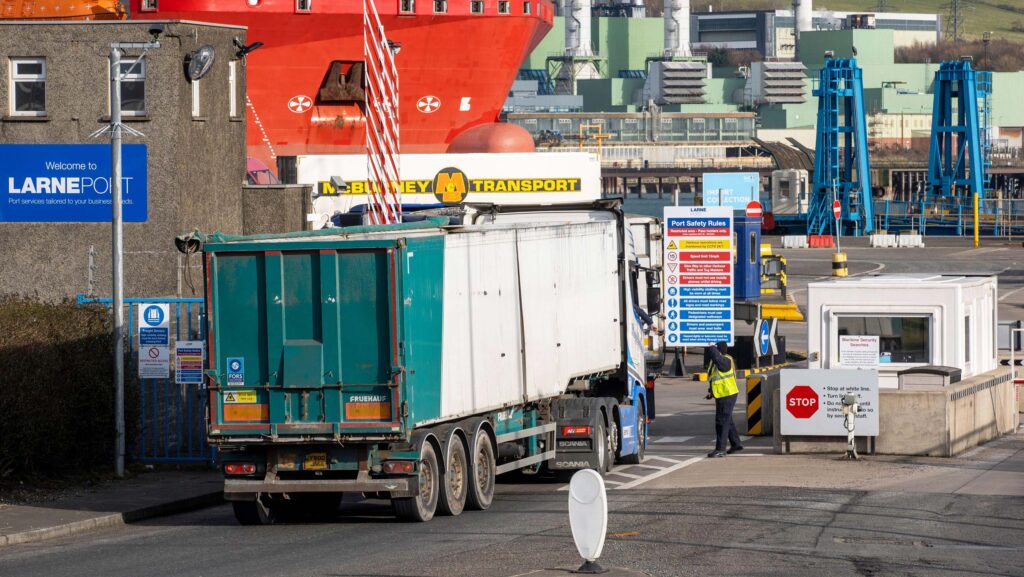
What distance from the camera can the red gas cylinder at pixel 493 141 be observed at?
2124 inches

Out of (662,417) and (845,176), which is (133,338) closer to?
(662,417)

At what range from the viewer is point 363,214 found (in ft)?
99.8

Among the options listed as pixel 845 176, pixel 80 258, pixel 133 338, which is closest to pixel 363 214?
pixel 80 258

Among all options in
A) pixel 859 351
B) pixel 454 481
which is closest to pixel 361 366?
pixel 454 481

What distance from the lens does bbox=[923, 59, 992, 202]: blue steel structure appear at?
10194 centimetres

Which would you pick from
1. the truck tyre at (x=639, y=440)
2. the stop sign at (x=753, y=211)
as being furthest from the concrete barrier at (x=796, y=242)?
the truck tyre at (x=639, y=440)

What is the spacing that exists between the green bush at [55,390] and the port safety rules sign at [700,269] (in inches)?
610

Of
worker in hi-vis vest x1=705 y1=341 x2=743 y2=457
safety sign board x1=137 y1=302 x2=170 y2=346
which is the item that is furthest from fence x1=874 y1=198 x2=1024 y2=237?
safety sign board x1=137 y1=302 x2=170 y2=346

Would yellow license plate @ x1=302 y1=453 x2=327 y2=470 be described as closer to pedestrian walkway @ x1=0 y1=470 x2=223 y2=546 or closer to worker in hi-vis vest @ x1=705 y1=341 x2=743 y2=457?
pedestrian walkway @ x1=0 y1=470 x2=223 y2=546

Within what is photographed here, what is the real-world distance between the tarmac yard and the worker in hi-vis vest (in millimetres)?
571

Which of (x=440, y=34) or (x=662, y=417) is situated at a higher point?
(x=440, y=34)

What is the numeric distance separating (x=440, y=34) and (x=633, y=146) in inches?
5083

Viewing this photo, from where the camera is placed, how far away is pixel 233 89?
1088 inches

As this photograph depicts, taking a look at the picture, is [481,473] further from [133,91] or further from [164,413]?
[133,91]
